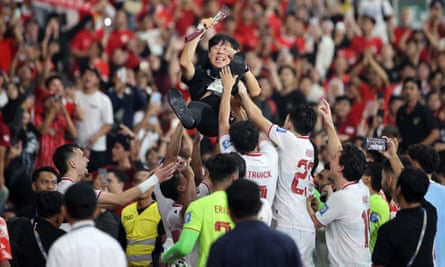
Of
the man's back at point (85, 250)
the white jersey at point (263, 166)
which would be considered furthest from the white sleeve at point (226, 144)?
the man's back at point (85, 250)

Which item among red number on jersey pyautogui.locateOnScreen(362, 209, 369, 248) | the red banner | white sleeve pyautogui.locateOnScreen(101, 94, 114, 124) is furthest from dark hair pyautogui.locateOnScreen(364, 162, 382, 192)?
the red banner

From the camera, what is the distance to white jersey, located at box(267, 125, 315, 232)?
9734 millimetres

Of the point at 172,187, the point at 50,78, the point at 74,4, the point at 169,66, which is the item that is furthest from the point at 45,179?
the point at 74,4

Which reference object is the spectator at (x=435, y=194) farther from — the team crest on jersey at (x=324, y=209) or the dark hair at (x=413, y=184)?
the team crest on jersey at (x=324, y=209)

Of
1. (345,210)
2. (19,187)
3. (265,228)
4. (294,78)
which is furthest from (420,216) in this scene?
(294,78)

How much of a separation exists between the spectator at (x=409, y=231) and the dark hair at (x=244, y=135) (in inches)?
52.8

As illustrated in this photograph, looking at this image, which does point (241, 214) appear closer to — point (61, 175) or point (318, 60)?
point (61, 175)

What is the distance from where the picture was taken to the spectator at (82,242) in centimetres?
741

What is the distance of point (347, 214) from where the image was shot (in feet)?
31.7

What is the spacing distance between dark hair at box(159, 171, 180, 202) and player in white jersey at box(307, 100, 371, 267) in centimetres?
126

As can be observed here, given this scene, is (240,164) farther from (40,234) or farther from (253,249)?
(40,234)

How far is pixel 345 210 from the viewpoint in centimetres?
962

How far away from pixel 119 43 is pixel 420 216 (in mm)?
11442

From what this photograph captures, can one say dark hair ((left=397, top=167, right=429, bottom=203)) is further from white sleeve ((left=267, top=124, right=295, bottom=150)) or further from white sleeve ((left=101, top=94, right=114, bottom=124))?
white sleeve ((left=101, top=94, right=114, bottom=124))
